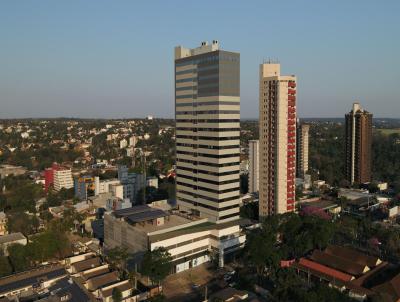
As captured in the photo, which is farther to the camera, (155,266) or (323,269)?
(323,269)

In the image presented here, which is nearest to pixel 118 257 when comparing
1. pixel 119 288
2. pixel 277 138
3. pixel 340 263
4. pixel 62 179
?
pixel 119 288

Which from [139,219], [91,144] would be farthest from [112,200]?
[91,144]

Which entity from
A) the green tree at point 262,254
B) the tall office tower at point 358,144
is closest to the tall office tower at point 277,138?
the green tree at point 262,254

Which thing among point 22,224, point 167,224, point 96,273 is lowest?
point 96,273

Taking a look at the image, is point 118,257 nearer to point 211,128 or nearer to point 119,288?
point 119,288

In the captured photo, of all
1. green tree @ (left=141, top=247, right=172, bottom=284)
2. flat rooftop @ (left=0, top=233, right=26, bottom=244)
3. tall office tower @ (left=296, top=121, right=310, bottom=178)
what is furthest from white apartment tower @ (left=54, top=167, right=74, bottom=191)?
tall office tower @ (left=296, top=121, right=310, bottom=178)

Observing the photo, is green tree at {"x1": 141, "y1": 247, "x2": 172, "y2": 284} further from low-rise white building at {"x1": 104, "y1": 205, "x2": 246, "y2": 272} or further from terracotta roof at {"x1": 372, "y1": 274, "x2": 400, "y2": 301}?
terracotta roof at {"x1": 372, "y1": 274, "x2": 400, "y2": 301}

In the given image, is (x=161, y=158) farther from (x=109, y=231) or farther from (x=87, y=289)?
(x=87, y=289)
